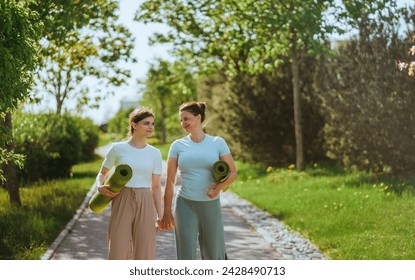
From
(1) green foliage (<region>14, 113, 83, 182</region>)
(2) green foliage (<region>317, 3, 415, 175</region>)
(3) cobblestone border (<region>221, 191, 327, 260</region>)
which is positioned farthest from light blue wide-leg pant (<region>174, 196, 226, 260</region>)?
(1) green foliage (<region>14, 113, 83, 182</region>)

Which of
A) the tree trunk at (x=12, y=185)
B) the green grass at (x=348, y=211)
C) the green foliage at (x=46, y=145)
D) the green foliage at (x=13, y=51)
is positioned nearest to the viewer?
the green foliage at (x=13, y=51)

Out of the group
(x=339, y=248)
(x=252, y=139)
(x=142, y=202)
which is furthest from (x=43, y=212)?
(x=252, y=139)

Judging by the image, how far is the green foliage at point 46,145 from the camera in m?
15.4

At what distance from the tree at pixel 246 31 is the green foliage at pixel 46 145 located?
3.28 m

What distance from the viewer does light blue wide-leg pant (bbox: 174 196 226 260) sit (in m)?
5.86

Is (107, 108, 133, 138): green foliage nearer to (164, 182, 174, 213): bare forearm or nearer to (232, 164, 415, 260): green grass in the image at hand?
(232, 164, 415, 260): green grass

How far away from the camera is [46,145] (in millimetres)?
16359

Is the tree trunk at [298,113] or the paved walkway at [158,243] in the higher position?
the tree trunk at [298,113]

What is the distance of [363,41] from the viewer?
1404 cm

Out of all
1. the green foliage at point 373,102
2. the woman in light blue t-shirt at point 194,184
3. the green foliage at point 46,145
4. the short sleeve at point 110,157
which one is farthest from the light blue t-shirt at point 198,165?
the green foliage at point 46,145

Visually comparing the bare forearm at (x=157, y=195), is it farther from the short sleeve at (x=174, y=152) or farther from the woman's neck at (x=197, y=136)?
the woman's neck at (x=197, y=136)

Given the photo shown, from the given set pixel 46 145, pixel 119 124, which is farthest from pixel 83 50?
pixel 119 124

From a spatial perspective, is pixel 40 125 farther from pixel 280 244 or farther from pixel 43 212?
pixel 280 244

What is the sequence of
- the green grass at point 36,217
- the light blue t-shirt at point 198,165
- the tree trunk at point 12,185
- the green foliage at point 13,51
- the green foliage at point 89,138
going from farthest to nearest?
the green foliage at point 89,138 → the tree trunk at point 12,185 → the green grass at point 36,217 → the green foliage at point 13,51 → the light blue t-shirt at point 198,165
